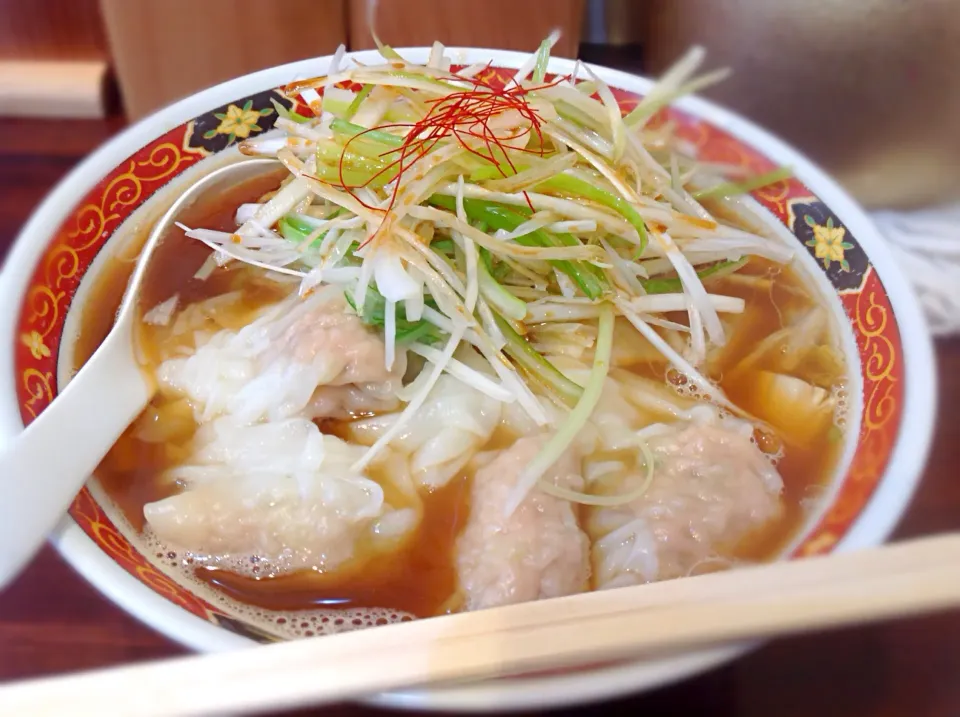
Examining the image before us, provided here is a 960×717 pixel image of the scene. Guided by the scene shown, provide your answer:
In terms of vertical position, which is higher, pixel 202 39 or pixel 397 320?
pixel 202 39

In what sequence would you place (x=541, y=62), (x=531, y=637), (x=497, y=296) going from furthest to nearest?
(x=541, y=62) < (x=497, y=296) < (x=531, y=637)

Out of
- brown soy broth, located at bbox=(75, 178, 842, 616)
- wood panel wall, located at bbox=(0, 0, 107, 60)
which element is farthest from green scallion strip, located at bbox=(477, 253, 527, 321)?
wood panel wall, located at bbox=(0, 0, 107, 60)

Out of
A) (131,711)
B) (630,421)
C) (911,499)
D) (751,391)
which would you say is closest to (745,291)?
(751,391)

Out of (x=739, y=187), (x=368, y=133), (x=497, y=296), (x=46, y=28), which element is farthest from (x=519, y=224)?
(x=46, y=28)

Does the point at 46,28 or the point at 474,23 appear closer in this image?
the point at 46,28

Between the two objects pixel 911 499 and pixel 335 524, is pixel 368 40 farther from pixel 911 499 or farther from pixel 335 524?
pixel 911 499

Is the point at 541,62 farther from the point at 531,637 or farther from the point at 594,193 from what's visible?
the point at 531,637

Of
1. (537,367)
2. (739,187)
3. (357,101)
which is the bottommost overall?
(537,367)

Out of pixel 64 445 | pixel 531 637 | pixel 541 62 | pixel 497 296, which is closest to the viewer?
pixel 531 637
